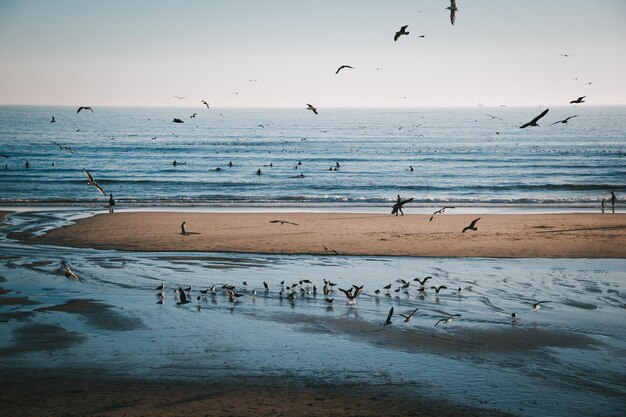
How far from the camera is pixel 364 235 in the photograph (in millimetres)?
28047

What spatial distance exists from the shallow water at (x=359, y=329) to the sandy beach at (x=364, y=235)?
2779mm

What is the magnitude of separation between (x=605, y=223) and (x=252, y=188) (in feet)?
100

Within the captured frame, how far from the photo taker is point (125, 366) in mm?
12000

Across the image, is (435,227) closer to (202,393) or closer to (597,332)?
(597,332)

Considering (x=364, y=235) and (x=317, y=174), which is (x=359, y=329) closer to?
(x=364, y=235)

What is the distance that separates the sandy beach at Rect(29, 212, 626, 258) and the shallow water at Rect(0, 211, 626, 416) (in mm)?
2779

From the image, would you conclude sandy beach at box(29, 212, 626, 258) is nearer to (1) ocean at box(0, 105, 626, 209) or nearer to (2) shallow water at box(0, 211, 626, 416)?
(2) shallow water at box(0, 211, 626, 416)

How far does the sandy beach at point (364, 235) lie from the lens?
24.7 m

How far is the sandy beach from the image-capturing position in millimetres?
24672

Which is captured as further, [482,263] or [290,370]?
[482,263]

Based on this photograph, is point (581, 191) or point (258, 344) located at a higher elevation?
point (581, 191)

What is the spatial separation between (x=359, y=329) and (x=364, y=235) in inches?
543

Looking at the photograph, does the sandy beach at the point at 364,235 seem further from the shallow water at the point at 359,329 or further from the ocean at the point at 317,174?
the ocean at the point at 317,174

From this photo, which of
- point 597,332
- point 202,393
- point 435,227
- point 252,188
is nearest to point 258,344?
point 202,393
